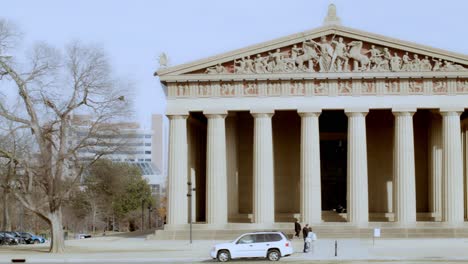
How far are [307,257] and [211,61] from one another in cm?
2272

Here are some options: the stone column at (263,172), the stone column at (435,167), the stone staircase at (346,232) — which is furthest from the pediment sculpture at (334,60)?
the stone staircase at (346,232)

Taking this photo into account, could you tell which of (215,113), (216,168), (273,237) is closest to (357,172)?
(216,168)

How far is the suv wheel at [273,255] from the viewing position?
41344mm

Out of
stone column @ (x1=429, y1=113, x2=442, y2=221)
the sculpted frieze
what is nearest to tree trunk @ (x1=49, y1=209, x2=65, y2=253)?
the sculpted frieze

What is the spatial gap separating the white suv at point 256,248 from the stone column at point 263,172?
67.5 ft

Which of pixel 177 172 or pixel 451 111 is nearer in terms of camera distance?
pixel 451 111

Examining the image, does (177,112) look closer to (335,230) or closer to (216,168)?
(216,168)

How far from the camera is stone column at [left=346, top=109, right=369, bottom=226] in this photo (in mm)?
62250

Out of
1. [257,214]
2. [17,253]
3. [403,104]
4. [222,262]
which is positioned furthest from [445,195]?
[17,253]

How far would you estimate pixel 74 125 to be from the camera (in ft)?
187

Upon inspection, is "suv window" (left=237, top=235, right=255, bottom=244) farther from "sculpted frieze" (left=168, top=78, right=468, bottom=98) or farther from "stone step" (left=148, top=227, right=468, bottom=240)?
"sculpted frieze" (left=168, top=78, right=468, bottom=98)

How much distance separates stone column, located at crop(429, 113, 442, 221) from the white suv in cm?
2831

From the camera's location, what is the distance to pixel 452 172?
6212cm

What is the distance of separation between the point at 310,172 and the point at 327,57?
28.1 feet
